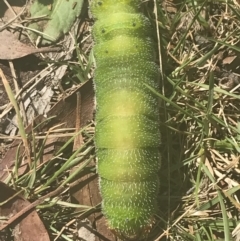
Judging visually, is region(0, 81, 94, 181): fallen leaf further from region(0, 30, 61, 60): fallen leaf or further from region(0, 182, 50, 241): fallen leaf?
region(0, 30, 61, 60): fallen leaf

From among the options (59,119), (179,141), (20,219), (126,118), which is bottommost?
(20,219)

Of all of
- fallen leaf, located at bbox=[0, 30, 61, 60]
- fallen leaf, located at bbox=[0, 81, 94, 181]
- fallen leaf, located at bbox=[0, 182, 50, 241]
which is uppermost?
fallen leaf, located at bbox=[0, 30, 61, 60]

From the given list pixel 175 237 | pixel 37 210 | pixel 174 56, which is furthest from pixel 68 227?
pixel 174 56

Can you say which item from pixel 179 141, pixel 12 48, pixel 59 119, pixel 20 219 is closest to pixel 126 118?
→ pixel 179 141

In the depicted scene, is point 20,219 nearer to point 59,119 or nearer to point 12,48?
point 59,119

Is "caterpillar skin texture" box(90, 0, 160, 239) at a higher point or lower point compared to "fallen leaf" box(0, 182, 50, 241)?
higher

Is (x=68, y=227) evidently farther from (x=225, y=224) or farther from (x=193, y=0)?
(x=193, y=0)

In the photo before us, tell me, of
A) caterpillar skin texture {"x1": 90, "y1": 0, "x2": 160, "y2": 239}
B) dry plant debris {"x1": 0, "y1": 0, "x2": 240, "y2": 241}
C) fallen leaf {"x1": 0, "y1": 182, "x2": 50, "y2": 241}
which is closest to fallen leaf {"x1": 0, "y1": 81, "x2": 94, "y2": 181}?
dry plant debris {"x1": 0, "y1": 0, "x2": 240, "y2": 241}
